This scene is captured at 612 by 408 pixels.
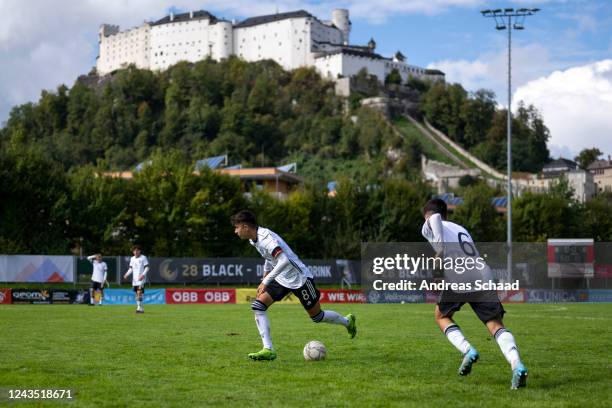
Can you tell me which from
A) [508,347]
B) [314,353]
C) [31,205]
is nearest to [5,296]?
Answer: [31,205]

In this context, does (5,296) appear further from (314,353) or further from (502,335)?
(502,335)

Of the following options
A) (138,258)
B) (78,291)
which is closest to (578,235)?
(78,291)

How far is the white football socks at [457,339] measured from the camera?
11703mm

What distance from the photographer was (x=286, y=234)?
3182 inches

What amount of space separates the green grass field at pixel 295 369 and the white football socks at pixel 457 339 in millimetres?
424

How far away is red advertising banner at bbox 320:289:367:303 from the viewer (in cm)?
4997

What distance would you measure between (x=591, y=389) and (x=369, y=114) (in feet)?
621

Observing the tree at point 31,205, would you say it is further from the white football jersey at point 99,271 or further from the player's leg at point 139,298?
the player's leg at point 139,298

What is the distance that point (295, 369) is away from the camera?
1254 centimetres

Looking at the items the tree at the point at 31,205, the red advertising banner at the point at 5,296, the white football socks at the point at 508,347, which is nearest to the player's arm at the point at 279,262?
the white football socks at the point at 508,347

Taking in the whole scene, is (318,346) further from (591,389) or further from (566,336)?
(566,336)

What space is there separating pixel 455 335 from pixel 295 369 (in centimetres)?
242

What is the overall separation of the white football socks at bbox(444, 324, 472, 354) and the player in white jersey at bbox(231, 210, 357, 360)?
272cm

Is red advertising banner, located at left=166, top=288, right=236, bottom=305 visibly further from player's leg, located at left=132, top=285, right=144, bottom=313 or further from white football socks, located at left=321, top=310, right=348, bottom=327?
white football socks, located at left=321, top=310, right=348, bottom=327
